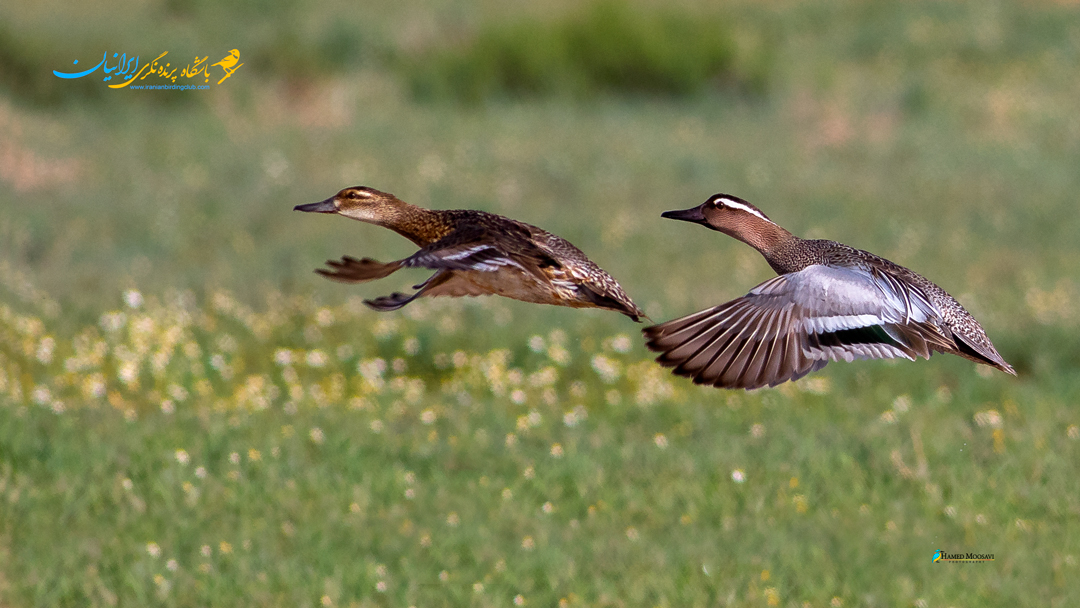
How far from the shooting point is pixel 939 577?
649cm

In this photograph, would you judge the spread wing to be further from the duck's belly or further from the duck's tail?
the duck's tail

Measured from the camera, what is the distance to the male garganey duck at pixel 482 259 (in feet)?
9.89

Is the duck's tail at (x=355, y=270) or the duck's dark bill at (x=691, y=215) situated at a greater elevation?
the duck's dark bill at (x=691, y=215)

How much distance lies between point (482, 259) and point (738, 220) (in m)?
0.95

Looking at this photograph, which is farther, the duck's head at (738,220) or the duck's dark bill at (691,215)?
the duck's head at (738,220)

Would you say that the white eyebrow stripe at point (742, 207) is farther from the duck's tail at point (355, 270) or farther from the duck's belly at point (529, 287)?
Result: the duck's tail at point (355, 270)

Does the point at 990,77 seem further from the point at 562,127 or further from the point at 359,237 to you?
the point at 359,237

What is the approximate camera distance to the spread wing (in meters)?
3.23

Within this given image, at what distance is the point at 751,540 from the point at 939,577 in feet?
3.01

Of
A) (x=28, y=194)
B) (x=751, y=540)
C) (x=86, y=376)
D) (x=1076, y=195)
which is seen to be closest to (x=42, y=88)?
(x=28, y=194)

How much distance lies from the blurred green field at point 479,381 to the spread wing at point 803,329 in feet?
9.85

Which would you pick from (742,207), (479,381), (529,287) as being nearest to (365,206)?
(529,287)

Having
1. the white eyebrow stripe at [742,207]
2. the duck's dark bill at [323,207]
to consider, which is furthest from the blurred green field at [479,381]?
the duck's dark bill at [323,207]

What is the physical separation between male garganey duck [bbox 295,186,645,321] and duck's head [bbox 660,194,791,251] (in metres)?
0.31
